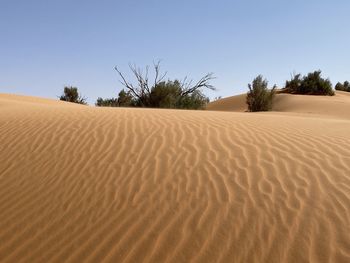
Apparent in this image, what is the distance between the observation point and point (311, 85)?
99.2 ft

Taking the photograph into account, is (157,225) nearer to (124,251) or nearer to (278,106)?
(124,251)

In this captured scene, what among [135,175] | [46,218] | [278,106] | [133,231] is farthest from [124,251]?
[278,106]

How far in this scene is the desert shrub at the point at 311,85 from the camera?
29.9 metres

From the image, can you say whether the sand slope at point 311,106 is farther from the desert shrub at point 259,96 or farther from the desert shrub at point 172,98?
the desert shrub at point 172,98

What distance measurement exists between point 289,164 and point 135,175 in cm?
192

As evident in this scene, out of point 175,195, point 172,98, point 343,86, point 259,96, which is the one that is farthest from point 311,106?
point 343,86

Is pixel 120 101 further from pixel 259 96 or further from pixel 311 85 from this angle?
pixel 311 85

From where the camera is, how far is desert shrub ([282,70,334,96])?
29.9 metres

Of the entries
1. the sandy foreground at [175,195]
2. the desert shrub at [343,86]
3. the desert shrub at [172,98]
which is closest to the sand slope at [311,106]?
the desert shrub at [172,98]

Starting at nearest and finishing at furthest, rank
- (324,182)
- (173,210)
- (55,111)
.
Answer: (173,210)
(324,182)
(55,111)

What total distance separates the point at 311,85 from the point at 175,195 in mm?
28299

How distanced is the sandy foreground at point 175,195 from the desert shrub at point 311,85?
24.8m

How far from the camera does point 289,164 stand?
4949 mm

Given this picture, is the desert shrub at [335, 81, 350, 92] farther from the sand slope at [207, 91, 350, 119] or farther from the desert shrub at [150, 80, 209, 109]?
the desert shrub at [150, 80, 209, 109]
